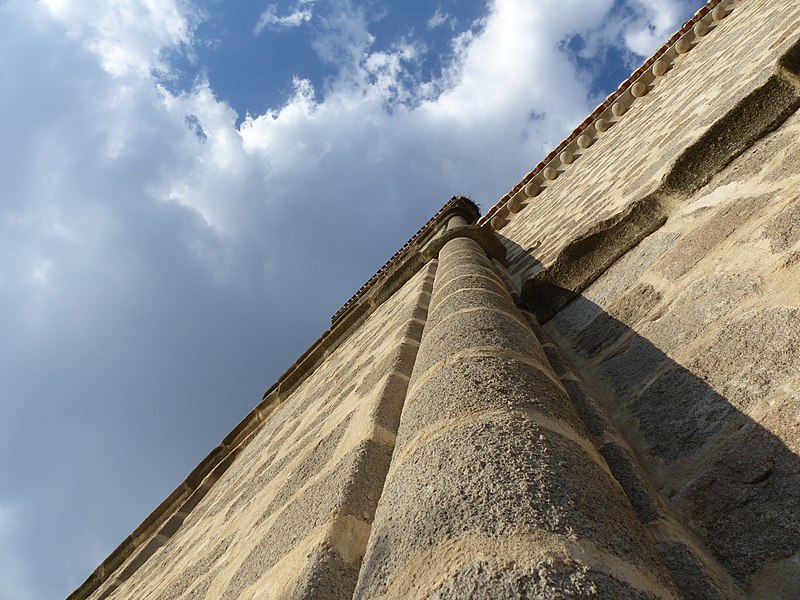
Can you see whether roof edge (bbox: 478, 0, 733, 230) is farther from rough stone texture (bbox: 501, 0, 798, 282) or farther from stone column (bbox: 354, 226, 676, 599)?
stone column (bbox: 354, 226, 676, 599)

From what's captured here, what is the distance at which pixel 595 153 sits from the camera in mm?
6078

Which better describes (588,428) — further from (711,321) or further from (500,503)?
(500,503)

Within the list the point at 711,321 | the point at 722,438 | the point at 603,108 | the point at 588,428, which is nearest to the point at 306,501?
the point at 588,428

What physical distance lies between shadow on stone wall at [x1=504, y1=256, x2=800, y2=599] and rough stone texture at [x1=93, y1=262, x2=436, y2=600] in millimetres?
642

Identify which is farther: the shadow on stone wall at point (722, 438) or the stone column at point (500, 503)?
the shadow on stone wall at point (722, 438)

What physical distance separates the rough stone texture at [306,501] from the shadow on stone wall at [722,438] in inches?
25.3

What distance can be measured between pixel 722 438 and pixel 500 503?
682 millimetres

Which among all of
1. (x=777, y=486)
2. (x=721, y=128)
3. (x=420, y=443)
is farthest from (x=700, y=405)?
(x=721, y=128)

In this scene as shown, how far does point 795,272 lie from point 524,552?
3.79 feet

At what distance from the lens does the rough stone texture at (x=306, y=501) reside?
143 centimetres

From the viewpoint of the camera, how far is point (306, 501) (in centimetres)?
177

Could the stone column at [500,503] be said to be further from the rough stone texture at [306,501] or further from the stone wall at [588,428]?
the rough stone texture at [306,501]

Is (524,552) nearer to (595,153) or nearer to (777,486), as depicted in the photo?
(777,486)

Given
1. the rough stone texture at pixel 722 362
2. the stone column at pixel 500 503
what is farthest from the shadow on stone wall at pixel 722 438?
the stone column at pixel 500 503
